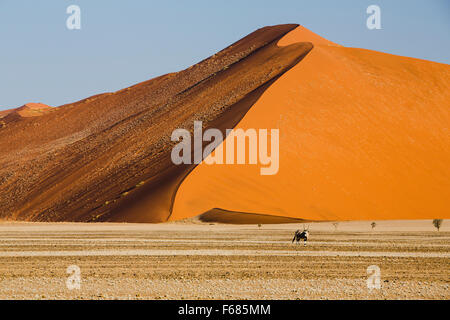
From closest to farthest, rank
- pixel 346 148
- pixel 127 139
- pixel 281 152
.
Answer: pixel 281 152
pixel 346 148
pixel 127 139

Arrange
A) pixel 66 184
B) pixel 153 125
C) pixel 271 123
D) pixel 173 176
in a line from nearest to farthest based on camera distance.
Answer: pixel 173 176 → pixel 271 123 → pixel 66 184 → pixel 153 125

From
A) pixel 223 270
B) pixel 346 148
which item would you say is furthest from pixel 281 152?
pixel 223 270

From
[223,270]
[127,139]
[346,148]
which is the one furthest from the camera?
[127,139]

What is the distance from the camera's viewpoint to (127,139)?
8162 cm

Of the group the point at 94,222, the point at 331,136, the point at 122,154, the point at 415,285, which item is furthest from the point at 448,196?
the point at 415,285

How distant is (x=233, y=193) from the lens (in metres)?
54.8

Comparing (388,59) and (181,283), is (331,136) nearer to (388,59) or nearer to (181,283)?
(388,59)

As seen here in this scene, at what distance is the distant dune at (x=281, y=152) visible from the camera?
55375 millimetres

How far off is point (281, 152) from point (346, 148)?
6.68 meters

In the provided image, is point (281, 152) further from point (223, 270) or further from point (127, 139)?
point (223, 270)

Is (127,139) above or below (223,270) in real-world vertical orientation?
above

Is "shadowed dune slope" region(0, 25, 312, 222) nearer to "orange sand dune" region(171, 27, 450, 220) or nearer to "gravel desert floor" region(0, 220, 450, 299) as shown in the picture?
"orange sand dune" region(171, 27, 450, 220)

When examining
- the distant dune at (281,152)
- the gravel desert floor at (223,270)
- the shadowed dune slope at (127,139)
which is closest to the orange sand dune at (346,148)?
the distant dune at (281,152)

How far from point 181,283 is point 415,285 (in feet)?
16.2
